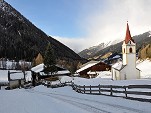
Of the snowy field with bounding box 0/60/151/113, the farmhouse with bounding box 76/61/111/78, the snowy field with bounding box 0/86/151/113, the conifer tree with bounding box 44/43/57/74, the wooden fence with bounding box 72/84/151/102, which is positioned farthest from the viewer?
the farmhouse with bounding box 76/61/111/78

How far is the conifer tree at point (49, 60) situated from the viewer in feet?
282

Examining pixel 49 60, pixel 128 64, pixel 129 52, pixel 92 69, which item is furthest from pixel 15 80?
pixel 92 69

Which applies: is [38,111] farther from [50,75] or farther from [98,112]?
[50,75]

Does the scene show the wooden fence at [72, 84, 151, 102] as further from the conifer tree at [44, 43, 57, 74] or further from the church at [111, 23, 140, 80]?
the conifer tree at [44, 43, 57, 74]

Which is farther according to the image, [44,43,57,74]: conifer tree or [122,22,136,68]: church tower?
[44,43,57,74]: conifer tree

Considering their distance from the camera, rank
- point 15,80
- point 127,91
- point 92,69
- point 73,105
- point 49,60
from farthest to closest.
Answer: point 92,69 → point 15,80 → point 49,60 → point 127,91 → point 73,105

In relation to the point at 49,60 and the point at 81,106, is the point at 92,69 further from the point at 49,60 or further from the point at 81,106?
the point at 81,106

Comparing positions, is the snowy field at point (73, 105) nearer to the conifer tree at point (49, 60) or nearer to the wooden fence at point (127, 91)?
the wooden fence at point (127, 91)

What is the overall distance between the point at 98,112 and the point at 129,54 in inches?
2539

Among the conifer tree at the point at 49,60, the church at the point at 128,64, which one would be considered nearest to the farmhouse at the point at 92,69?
the conifer tree at the point at 49,60

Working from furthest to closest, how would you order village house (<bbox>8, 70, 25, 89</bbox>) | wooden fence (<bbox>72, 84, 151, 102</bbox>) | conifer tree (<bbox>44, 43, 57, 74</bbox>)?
village house (<bbox>8, 70, 25, 89</bbox>) < conifer tree (<bbox>44, 43, 57, 74</bbox>) < wooden fence (<bbox>72, 84, 151, 102</bbox>)

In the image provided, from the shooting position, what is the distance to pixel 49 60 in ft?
283

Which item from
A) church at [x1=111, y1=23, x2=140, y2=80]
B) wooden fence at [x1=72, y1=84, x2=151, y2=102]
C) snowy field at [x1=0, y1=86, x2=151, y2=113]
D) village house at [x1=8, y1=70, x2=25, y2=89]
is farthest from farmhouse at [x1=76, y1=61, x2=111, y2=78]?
snowy field at [x1=0, y1=86, x2=151, y2=113]

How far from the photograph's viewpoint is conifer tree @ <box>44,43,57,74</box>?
85.8 metres
